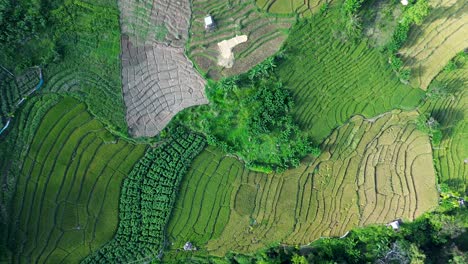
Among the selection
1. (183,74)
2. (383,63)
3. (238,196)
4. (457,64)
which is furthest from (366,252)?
(183,74)

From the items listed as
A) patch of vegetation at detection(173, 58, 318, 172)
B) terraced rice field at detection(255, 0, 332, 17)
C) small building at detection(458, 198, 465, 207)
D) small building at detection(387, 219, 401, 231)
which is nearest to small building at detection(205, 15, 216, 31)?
terraced rice field at detection(255, 0, 332, 17)

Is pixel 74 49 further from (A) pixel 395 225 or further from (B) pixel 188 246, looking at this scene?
(A) pixel 395 225

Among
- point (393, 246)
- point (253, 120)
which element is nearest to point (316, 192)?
point (393, 246)

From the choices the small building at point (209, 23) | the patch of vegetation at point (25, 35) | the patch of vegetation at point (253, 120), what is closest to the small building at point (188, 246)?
the patch of vegetation at point (253, 120)

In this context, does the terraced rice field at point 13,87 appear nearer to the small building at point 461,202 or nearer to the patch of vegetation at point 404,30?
the patch of vegetation at point 404,30

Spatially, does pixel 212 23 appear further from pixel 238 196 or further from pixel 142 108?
pixel 238 196
